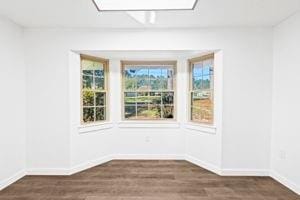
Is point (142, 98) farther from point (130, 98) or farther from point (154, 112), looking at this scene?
point (154, 112)

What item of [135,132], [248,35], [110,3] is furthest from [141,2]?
[135,132]

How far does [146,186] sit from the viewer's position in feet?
10.7

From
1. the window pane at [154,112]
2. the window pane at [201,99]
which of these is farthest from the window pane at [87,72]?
the window pane at [201,99]

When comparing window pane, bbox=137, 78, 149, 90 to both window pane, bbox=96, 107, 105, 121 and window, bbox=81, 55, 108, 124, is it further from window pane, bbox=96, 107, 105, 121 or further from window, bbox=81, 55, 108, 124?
window pane, bbox=96, 107, 105, 121

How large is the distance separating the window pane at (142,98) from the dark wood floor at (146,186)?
1.39 m

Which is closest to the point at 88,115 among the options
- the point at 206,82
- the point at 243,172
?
the point at 206,82

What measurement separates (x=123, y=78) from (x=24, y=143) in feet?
7.05

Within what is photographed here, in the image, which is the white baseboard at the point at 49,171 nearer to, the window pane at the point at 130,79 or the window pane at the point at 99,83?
the window pane at the point at 99,83

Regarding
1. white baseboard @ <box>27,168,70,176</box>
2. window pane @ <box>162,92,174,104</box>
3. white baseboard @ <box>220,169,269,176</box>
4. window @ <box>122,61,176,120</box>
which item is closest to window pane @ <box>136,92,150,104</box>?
window @ <box>122,61,176,120</box>

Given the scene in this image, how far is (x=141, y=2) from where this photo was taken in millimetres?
2633

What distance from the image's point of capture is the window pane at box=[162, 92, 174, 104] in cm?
470

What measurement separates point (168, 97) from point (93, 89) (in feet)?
5.03

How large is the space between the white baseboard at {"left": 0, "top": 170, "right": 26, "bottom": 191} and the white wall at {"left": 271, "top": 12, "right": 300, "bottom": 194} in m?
4.06

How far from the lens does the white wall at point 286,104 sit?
3092mm
